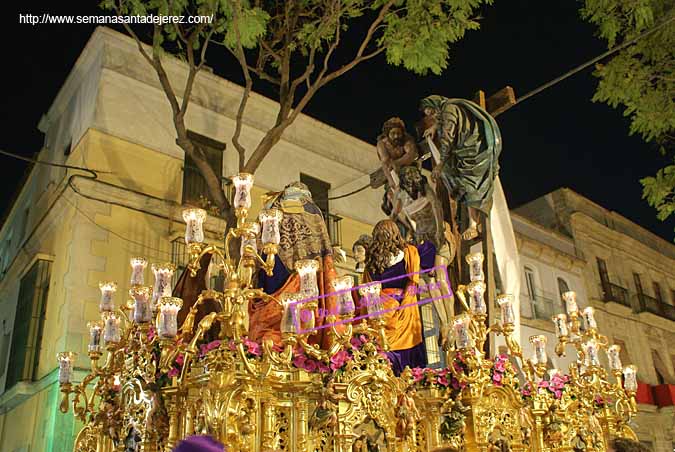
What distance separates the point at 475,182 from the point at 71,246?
6.49 metres

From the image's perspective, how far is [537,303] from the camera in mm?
17688

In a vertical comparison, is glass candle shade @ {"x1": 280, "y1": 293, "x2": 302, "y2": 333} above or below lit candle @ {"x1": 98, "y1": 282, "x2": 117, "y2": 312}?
below

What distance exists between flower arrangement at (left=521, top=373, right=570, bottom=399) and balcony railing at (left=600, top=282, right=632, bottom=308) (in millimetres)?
15253

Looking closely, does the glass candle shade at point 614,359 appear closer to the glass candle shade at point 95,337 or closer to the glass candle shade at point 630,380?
the glass candle shade at point 630,380

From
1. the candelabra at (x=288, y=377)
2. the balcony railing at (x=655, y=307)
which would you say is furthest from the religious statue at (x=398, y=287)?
the balcony railing at (x=655, y=307)

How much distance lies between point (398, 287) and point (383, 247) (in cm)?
39

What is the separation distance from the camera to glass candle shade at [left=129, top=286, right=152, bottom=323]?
4797 mm

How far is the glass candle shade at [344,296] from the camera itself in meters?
4.83

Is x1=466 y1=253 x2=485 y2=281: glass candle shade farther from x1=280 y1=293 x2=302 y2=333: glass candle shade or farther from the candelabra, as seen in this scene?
x1=280 y1=293 x2=302 y2=333: glass candle shade

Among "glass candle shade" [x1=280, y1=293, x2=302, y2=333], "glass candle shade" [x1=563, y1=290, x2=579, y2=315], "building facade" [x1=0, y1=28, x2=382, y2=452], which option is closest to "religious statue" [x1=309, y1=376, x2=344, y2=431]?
"glass candle shade" [x1=280, y1=293, x2=302, y2=333]

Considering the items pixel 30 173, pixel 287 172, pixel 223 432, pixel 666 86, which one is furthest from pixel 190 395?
pixel 30 173

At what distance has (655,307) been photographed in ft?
72.7

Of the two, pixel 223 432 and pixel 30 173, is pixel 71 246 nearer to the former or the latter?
pixel 30 173

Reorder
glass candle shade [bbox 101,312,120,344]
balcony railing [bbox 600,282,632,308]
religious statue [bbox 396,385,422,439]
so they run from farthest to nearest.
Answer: balcony railing [bbox 600,282,632,308]
glass candle shade [bbox 101,312,120,344]
religious statue [bbox 396,385,422,439]
